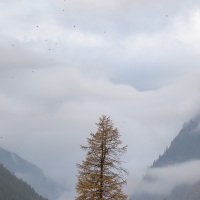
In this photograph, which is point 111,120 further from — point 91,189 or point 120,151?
point 91,189

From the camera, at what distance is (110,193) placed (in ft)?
142

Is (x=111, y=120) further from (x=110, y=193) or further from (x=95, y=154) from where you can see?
(x=110, y=193)

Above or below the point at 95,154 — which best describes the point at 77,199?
below

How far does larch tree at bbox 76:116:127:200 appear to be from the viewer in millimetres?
43094

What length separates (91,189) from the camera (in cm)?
4334

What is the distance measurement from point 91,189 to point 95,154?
3191 millimetres

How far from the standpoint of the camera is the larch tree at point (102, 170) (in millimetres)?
43094

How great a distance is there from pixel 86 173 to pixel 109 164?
2188 mm

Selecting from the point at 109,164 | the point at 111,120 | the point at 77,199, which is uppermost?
the point at 111,120

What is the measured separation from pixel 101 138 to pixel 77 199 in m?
5.81

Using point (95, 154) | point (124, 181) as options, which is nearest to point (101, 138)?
point (95, 154)

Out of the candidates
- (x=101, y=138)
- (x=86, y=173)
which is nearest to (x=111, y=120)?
(x=101, y=138)

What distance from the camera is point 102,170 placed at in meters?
44.2

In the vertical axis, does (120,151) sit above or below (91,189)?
above
